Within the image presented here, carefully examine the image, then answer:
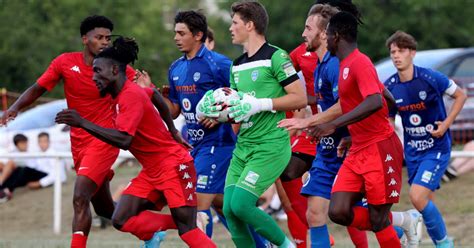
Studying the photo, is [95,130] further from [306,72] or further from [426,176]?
[426,176]

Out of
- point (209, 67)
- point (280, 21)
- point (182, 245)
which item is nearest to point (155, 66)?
point (280, 21)

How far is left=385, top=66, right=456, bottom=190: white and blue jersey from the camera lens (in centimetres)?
1198

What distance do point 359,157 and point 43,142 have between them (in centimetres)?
1087

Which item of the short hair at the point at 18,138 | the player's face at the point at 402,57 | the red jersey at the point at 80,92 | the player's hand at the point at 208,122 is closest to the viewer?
the player's hand at the point at 208,122

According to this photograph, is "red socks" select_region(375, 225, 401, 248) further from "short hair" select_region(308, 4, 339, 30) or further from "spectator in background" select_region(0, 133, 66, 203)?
"spectator in background" select_region(0, 133, 66, 203)

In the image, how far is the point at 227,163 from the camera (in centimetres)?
1090

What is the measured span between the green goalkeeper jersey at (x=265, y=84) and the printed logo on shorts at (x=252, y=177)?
12.9 inches

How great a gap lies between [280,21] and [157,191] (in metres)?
34.3

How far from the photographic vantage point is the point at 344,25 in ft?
31.5

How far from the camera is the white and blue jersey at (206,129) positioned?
10.8m

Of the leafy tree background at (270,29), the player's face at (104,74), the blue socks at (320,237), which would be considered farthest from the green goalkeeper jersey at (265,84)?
the leafy tree background at (270,29)

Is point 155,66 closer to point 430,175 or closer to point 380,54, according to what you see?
point 380,54

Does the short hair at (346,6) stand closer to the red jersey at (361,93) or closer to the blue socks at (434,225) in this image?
the red jersey at (361,93)

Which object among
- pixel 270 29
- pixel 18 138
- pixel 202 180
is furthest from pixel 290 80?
pixel 270 29
